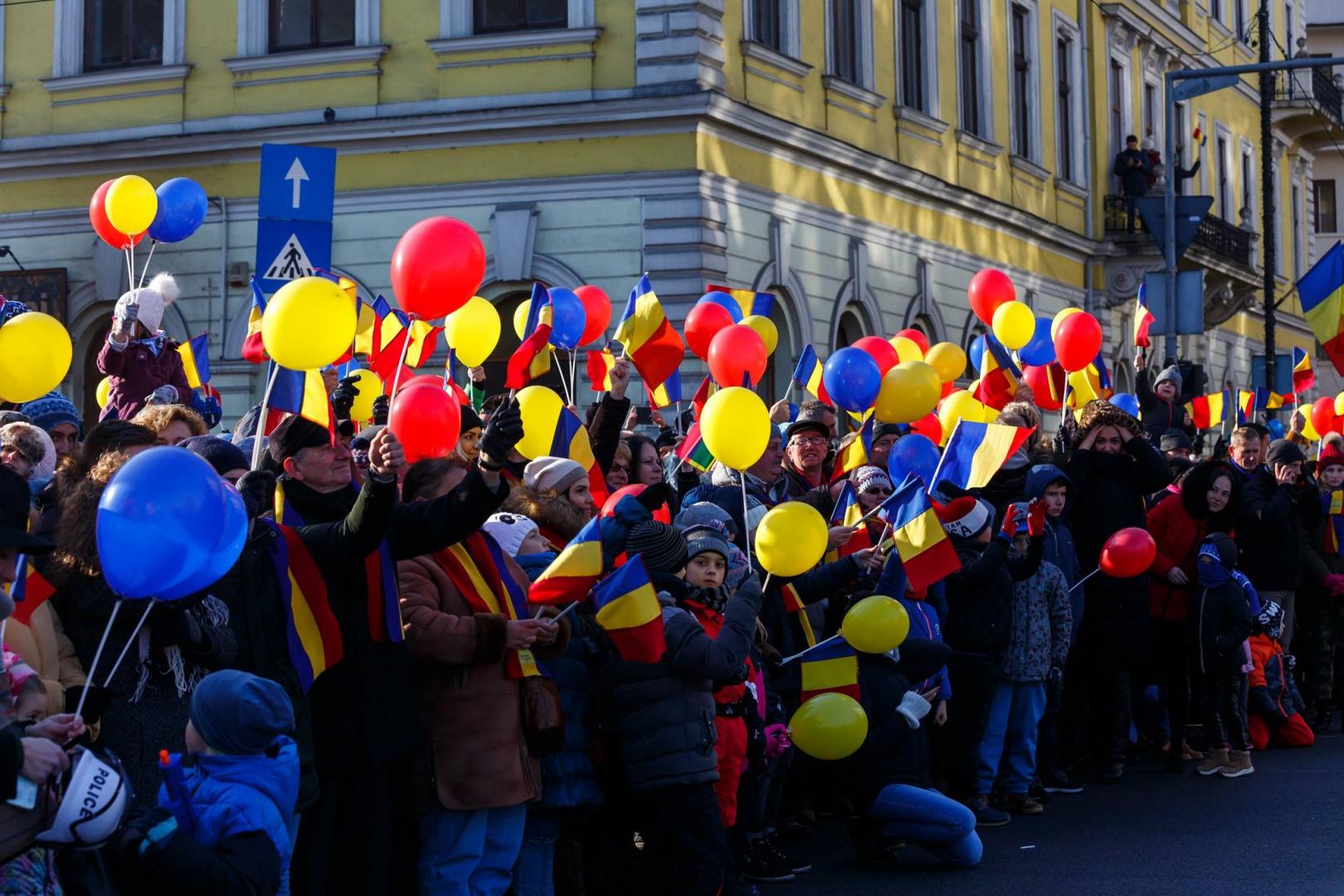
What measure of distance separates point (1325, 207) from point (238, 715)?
4854 cm

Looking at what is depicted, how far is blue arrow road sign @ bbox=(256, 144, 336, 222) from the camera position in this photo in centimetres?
829

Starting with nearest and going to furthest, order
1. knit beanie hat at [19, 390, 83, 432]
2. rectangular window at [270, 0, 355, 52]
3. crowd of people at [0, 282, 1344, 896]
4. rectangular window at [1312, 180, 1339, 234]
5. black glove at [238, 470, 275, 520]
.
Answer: crowd of people at [0, 282, 1344, 896] < black glove at [238, 470, 275, 520] < knit beanie hat at [19, 390, 83, 432] < rectangular window at [270, 0, 355, 52] < rectangular window at [1312, 180, 1339, 234]

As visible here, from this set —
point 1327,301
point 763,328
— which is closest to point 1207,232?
point 1327,301

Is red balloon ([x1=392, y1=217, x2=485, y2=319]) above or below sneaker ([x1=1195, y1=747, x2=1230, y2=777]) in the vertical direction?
above

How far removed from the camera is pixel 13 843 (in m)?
3.73

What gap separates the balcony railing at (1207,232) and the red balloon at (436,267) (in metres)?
21.6

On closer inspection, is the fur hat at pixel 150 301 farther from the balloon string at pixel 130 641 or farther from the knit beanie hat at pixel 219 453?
the balloon string at pixel 130 641

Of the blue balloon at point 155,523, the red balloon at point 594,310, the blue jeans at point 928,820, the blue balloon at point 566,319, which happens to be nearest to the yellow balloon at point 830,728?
the blue jeans at point 928,820

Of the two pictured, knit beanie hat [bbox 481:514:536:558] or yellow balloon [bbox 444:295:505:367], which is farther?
yellow balloon [bbox 444:295:505:367]

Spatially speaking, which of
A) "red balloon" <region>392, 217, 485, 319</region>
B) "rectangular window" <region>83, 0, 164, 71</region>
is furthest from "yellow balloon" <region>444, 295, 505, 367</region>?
"rectangular window" <region>83, 0, 164, 71</region>

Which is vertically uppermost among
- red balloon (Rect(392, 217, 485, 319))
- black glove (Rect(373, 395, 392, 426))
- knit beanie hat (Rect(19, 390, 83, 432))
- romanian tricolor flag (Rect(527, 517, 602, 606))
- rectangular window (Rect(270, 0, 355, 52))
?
rectangular window (Rect(270, 0, 355, 52))

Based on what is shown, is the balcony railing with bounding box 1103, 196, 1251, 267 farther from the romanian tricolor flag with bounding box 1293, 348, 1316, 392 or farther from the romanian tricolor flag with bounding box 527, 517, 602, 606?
the romanian tricolor flag with bounding box 527, 517, 602, 606

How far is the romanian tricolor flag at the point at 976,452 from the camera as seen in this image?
7.72 m

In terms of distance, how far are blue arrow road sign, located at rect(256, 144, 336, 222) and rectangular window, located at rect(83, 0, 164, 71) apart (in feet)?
40.6
